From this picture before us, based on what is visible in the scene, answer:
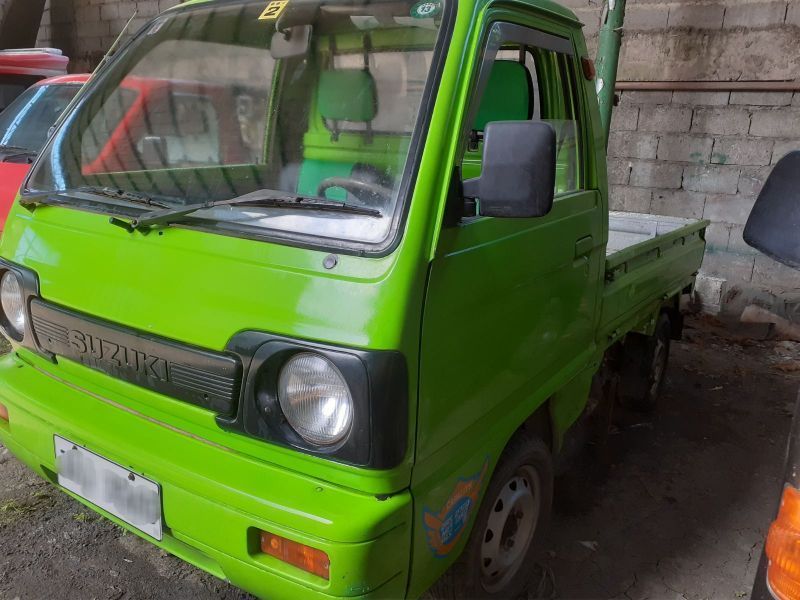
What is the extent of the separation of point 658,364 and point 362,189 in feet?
10.0

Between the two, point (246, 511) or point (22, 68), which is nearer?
point (246, 511)

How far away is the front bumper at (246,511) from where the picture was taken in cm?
148

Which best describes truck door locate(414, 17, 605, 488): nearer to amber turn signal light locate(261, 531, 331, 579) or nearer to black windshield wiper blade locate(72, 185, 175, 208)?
amber turn signal light locate(261, 531, 331, 579)

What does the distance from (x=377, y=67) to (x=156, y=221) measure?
888mm

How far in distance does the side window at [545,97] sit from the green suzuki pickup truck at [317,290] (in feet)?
0.04

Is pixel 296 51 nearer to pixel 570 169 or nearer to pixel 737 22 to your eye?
pixel 570 169

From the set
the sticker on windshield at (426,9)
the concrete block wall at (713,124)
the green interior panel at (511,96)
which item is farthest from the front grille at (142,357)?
the concrete block wall at (713,124)

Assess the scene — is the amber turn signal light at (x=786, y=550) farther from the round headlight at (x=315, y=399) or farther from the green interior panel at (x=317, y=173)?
the green interior panel at (x=317, y=173)

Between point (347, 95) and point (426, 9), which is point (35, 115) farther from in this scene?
point (426, 9)

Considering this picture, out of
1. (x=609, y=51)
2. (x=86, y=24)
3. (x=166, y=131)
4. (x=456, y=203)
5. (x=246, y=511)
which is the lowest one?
(x=246, y=511)

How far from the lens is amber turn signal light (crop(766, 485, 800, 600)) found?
4.41 feet

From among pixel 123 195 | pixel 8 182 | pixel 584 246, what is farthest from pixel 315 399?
pixel 8 182

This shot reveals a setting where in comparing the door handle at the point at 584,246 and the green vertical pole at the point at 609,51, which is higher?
the green vertical pole at the point at 609,51

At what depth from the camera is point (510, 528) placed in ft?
7.56
